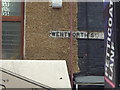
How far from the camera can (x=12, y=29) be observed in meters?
7.26

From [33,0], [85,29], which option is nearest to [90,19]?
[85,29]

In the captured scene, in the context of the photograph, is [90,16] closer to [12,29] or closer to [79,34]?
[79,34]

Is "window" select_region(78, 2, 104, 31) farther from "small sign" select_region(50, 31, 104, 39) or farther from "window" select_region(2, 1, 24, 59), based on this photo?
"window" select_region(2, 1, 24, 59)

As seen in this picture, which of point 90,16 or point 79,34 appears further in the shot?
point 90,16

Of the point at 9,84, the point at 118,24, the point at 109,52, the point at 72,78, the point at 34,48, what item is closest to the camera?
the point at 118,24

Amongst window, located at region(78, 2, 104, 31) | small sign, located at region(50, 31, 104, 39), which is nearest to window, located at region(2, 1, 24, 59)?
small sign, located at region(50, 31, 104, 39)

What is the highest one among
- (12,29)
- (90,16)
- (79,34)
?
(90,16)

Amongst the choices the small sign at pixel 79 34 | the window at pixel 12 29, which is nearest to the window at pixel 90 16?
the small sign at pixel 79 34

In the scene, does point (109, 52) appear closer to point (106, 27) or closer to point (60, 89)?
point (106, 27)

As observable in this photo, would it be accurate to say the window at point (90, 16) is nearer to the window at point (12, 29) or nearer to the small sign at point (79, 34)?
the small sign at point (79, 34)

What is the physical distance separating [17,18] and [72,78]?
249 cm

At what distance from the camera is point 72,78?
6258mm

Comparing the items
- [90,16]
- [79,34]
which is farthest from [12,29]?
[90,16]

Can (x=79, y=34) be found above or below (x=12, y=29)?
below
